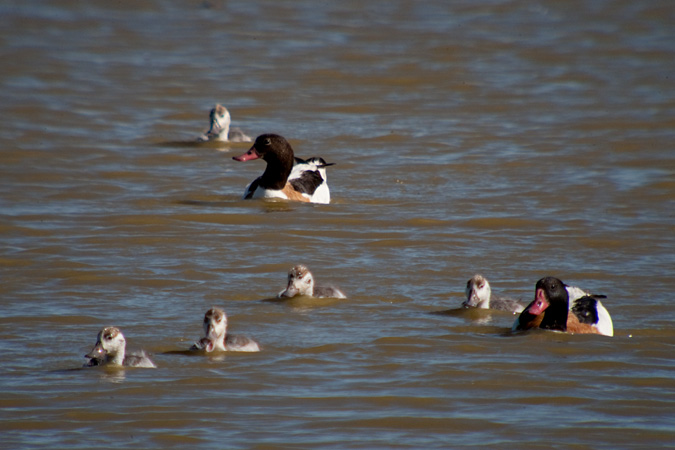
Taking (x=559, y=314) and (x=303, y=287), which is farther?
(x=303, y=287)

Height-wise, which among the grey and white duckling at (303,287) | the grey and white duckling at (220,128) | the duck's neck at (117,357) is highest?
the grey and white duckling at (220,128)

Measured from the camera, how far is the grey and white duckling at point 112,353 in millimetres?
7406

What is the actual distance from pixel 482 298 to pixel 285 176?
618cm

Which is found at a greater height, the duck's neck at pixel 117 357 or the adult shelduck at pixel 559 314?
the adult shelduck at pixel 559 314

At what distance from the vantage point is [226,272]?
10539 millimetres

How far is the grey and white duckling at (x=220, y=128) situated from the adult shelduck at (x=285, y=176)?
2.17m

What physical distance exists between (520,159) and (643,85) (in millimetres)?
6665

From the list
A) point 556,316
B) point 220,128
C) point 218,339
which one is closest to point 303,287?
point 218,339

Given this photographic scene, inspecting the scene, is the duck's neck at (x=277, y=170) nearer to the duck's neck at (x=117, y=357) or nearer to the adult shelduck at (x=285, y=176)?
the adult shelduck at (x=285, y=176)

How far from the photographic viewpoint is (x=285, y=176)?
14.9 m

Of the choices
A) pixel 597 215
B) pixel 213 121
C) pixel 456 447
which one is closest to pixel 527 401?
pixel 456 447

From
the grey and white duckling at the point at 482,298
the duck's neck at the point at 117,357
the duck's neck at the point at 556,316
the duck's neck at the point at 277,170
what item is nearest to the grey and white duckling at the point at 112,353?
the duck's neck at the point at 117,357

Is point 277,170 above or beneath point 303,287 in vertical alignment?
above

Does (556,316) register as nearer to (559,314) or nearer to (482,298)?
(559,314)
